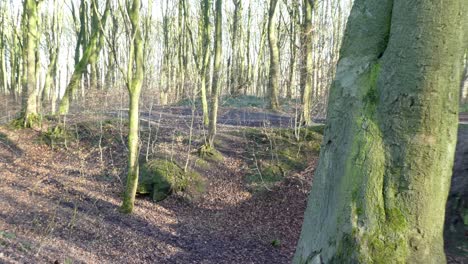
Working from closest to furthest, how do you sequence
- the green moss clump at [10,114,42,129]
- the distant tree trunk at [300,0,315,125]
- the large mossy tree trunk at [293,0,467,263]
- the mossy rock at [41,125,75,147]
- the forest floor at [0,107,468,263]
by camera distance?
the large mossy tree trunk at [293,0,467,263] < the forest floor at [0,107,468,263] < the distant tree trunk at [300,0,315,125] < the mossy rock at [41,125,75,147] < the green moss clump at [10,114,42,129]

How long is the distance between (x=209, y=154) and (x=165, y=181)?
237 cm

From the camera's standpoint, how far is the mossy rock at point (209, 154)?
13.0 metres

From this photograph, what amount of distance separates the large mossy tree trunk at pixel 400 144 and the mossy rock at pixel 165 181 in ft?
27.7

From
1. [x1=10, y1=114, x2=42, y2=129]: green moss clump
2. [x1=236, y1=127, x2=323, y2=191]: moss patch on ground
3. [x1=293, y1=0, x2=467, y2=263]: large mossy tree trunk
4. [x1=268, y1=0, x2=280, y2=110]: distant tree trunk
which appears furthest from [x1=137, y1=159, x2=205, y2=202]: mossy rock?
[x1=293, y1=0, x2=467, y2=263]: large mossy tree trunk

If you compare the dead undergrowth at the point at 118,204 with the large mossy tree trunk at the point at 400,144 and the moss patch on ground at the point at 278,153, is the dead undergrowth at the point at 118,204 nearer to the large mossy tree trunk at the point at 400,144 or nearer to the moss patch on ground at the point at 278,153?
the moss patch on ground at the point at 278,153

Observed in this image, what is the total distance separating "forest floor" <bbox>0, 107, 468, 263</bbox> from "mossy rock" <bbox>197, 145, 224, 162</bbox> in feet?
0.93

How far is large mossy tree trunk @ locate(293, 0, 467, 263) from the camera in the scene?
2721mm

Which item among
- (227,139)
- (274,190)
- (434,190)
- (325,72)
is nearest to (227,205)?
(274,190)

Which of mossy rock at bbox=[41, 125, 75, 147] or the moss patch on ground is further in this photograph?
mossy rock at bbox=[41, 125, 75, 147]

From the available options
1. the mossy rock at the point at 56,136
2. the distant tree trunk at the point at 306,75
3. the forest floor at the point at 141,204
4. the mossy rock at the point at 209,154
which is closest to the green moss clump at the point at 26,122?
the forest floor at the point at 141,204

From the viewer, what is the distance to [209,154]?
13.1 meters

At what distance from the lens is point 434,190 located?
9.19ft

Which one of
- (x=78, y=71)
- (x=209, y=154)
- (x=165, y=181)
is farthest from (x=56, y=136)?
(x=209, y=154)

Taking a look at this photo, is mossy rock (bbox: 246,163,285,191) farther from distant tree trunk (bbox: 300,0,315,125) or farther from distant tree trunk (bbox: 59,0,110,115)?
distant tree trunk (bbox: 59,0,110,115)
